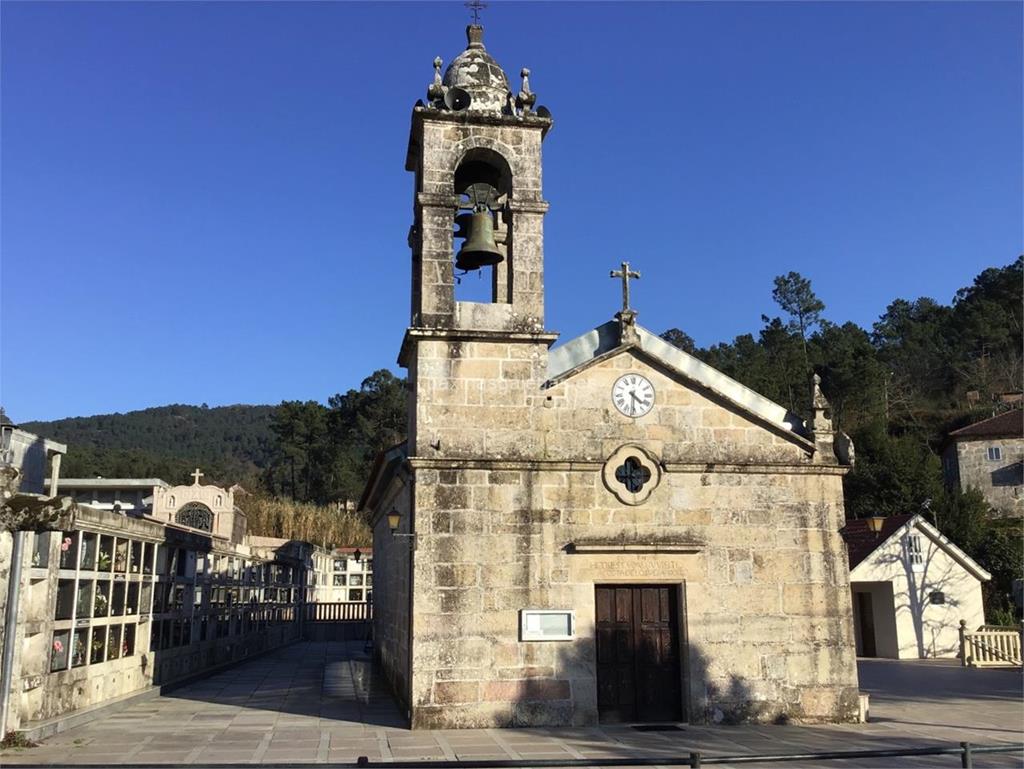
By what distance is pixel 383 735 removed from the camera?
10.6 m

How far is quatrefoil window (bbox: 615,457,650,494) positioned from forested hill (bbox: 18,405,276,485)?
54612 mm

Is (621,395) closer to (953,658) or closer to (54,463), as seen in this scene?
(54,463)

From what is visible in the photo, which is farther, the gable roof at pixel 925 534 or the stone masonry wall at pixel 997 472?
the stone masonry wall at pixel 997 472

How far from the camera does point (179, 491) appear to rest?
1224 inches

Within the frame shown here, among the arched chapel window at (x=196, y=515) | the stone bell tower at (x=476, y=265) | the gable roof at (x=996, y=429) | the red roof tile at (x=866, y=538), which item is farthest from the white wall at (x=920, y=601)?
the gable roof at (x=996, y=429)

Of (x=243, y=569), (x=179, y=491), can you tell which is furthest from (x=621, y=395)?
(x=179, y=491)

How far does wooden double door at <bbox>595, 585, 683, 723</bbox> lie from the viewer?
38.5 feet

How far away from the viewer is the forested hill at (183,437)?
72062 millimetres

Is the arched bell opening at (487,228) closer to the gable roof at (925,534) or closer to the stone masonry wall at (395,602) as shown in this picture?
the stone masonry wall at (395,602)

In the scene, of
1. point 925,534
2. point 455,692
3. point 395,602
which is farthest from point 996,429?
point 455,692

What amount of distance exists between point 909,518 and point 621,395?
60.4ft

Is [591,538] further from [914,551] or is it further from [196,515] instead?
[196,515]

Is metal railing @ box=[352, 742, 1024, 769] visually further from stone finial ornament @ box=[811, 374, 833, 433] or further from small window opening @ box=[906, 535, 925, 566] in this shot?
small window opening @ box=[906, 535, 925, 566]

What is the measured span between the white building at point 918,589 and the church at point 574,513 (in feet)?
50.1
